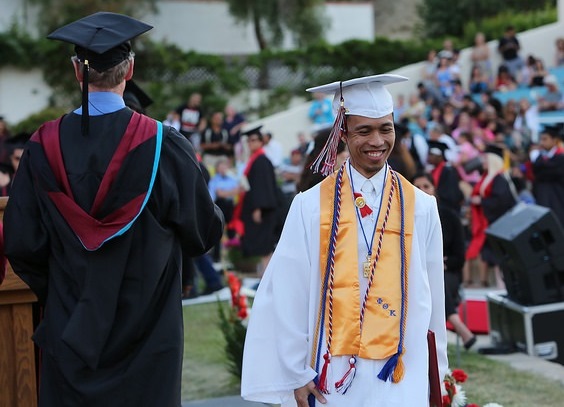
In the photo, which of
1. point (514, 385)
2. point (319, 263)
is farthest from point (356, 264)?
point (514, 385)

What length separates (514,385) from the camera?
7.76 m

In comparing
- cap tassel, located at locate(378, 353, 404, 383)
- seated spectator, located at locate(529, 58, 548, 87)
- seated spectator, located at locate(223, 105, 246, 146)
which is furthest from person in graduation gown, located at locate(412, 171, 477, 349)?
seated spectator, located at locate(529, 58, 548, 87)

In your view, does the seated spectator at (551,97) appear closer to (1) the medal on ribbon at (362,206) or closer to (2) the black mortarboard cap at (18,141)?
(2) the black mortarboard cap at (18,141)

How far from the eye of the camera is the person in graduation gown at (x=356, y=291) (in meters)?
3.94

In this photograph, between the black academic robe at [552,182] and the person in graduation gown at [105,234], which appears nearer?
the person in graduation gown at [105,234]

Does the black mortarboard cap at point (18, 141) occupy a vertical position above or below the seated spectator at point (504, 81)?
below

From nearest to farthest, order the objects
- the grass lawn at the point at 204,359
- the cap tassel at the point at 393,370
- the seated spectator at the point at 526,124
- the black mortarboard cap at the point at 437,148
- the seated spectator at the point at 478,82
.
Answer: the cap tassel at the point at 393,370 → the grass lawn at the point at 204,359 → the black mortarboard cap at the point at 437,148 → the seated spectator at the point at 526,124 → the seated spectator at the point at 478,82

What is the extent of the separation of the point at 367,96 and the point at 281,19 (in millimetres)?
27149

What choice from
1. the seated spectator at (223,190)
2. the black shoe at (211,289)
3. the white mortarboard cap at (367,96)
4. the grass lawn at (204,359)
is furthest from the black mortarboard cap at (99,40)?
the seated spectator at (223,190)

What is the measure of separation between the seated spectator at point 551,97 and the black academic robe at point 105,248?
1842 cm

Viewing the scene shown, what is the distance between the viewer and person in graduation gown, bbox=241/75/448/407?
12.9 ft

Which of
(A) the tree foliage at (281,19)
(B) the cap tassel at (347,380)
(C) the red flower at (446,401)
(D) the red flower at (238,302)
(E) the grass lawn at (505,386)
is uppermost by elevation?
(A) the tree foliage at (281,19)

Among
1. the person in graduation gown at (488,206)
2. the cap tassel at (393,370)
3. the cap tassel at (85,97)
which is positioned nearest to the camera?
the cap tassel at (393,370)

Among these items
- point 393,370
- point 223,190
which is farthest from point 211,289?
point 393,370
